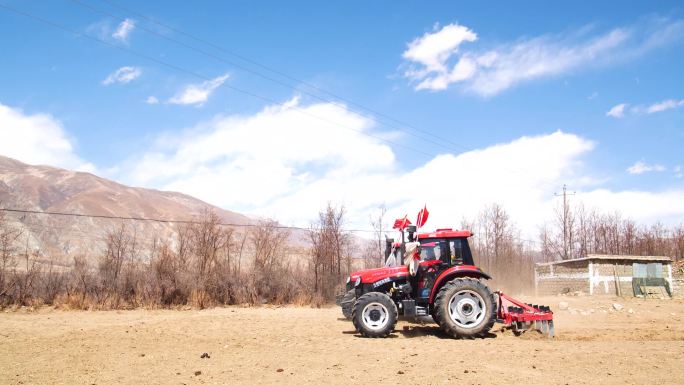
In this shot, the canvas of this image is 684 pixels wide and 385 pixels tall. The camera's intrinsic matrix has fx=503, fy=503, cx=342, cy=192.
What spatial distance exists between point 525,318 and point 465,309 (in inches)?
51.3

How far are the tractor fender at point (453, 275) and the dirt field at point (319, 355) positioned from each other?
1000 millimetres


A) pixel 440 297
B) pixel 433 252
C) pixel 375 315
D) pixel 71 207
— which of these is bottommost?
pixel 375 315

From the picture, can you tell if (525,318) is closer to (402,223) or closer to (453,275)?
(453,275)

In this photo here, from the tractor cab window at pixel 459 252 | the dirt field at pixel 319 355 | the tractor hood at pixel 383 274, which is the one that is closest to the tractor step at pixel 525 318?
the dirt field at pixel 319 355

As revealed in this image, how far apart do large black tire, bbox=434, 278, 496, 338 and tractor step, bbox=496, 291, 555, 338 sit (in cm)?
51

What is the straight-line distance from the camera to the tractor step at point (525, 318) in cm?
1052

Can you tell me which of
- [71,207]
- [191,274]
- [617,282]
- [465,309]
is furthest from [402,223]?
[71,207]

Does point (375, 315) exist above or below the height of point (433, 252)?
below

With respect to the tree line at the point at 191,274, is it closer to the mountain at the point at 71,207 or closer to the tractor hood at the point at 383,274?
→ the tractor hood at the point at 383,274

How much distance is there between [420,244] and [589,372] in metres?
4.96

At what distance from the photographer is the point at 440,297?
1055 centimetres

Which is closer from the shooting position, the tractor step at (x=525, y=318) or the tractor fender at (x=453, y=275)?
the tractor step at (x=525, y=318)

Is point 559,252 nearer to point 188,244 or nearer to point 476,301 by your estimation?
point 188,244

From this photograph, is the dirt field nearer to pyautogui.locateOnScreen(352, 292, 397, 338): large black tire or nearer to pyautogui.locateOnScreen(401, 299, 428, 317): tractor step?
pyautogui.locateOnScreen(352, 292, 397, 338): large black tire
